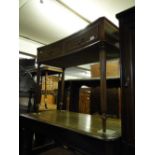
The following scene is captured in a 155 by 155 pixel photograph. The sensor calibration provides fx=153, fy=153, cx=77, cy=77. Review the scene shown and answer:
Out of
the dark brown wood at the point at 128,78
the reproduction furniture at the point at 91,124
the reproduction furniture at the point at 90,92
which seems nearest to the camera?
the dark brown wood at the point at 128,78

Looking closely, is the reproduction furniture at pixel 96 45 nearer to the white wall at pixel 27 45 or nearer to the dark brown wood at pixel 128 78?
the dark brown wood at pixel 128 78

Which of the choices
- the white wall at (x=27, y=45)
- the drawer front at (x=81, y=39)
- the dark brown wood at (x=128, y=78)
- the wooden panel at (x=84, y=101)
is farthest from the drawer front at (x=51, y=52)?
the white wall at (x=27, y=45)

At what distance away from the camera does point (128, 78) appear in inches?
31.6

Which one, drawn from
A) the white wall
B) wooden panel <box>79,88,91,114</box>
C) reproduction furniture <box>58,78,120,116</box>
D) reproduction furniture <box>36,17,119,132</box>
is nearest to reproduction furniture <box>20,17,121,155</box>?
reproduction furniture <box>36,17,119,132</box>

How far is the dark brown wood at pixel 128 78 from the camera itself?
30.4 inches

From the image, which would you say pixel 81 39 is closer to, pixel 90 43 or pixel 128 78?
pixel 90 43

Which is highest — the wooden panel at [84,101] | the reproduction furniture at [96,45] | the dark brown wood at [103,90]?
the reproduction furniture at [96,45]

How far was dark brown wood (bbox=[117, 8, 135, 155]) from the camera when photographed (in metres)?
0.77

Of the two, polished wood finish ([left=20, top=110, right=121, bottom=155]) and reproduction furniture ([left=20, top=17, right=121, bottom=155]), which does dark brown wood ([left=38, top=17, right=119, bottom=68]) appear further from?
polished wood finish ([left=20, top=110, right=121, bottom=155])
